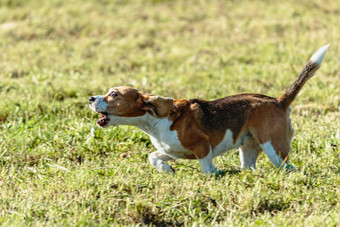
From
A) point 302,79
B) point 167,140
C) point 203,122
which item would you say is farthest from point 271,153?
point 167,140

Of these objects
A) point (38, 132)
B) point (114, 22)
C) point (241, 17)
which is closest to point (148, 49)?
point (114, 22)

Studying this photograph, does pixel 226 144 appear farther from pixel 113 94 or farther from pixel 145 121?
pixel 113 94

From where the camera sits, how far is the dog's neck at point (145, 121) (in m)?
5.14

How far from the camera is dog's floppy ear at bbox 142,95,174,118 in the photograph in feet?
16.7

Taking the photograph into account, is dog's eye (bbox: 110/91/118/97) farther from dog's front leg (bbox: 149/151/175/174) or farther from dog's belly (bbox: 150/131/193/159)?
dog's front leg (bbox: 149/151/175/174)

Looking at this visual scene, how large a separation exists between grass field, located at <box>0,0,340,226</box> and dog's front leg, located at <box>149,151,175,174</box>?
0.10 meters

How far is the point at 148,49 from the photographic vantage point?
37.6 ft

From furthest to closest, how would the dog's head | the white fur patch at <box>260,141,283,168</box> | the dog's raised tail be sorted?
the dog's raised tail, the white fur patch at <box>260,141,283,168</box>, the dog's head

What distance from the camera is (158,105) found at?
5.11m

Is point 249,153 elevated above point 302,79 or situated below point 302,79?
below

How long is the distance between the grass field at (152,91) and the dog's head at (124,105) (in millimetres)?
517

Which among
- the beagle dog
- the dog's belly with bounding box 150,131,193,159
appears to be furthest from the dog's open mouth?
the dog's belly with bounding box 150,131,193,159

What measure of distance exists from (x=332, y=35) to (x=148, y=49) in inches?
157

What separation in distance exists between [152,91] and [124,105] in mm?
3085
